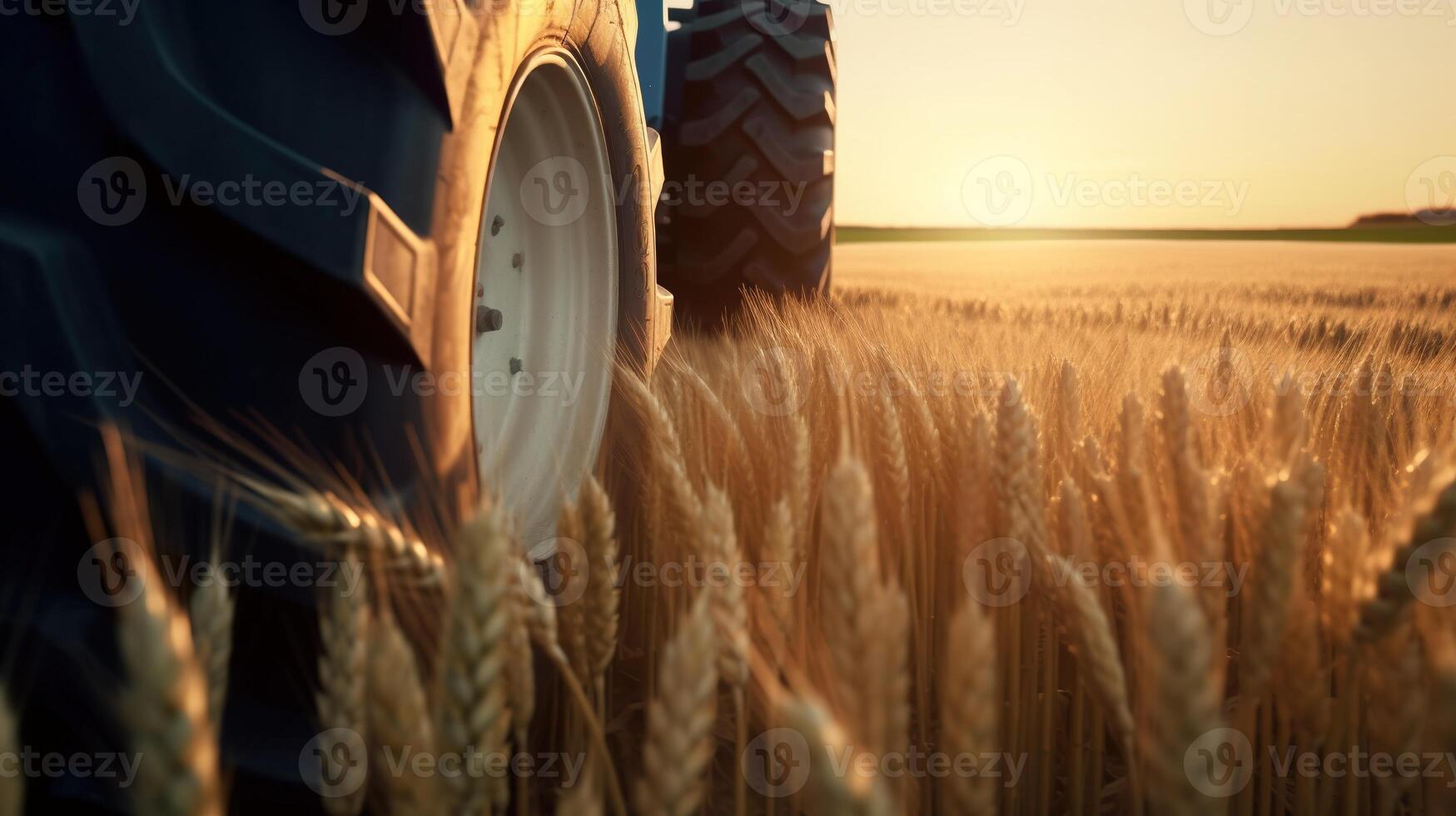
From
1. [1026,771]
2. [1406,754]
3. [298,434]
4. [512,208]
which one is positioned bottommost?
[1026,771]

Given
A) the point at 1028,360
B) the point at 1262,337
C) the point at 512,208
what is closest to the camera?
the point at 512,208

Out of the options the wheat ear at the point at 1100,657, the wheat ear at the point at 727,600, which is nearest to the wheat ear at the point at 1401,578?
the wheat ear at the point at 1100,657

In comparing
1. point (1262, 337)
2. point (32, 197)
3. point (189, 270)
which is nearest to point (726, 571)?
point (189, 270)

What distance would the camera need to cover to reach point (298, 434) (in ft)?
2.39

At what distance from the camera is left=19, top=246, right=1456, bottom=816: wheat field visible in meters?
0.50

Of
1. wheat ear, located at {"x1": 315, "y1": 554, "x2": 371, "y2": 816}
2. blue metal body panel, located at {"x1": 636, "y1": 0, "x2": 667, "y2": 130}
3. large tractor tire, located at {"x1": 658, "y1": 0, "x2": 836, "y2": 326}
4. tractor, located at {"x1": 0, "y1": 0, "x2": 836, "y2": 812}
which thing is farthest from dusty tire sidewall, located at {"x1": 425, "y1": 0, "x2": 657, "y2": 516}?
large tractor tire, located at {"x1": 658, "y1": 0, "x2": 836, "y2": 326}

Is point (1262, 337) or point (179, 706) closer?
point (179, 706)

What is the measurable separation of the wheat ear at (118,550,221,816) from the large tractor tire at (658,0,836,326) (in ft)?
7.54

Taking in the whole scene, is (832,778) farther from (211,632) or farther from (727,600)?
(211,632)

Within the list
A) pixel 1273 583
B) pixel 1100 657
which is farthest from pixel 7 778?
pixel 1273 583

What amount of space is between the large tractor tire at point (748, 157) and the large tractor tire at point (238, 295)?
1.78 metres

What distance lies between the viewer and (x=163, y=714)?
1.29 ft

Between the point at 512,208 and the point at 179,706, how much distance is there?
87cm

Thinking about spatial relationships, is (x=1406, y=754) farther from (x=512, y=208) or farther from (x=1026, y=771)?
(x=512, y=208)
